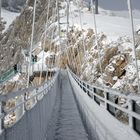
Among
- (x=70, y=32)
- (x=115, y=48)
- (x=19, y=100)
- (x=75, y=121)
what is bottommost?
(x=75, y=121)

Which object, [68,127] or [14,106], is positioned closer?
[14,106]

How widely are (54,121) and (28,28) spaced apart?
458 feet

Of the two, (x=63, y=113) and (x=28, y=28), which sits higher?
(x=28, y=28)

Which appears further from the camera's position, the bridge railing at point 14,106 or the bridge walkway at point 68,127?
the bridge walkway at point 68,127

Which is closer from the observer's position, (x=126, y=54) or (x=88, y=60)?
(x=126, y=54)

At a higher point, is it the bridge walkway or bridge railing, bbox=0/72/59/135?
bridge railing, bbox=0/72/59/135

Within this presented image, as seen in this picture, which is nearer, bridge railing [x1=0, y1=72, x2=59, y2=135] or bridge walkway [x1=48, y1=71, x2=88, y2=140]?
bridge railing [x1=0, y1=72, x2=59, y2=135]

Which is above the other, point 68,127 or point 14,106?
point 14,106

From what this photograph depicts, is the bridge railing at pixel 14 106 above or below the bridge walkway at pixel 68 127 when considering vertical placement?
above

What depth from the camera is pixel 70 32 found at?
10306 centimetres

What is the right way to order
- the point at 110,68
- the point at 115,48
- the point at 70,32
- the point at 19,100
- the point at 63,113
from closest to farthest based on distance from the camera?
1. the point at 19,100
2. the point at 63,113
3. the point at 110,68
4. the point at 115,48
5. the point at 70,32

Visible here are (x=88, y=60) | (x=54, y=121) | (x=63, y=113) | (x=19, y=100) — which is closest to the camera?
(x=19, y=100)

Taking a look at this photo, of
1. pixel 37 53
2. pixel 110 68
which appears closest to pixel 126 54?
pixel 110 68

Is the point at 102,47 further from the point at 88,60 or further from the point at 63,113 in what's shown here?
the point at 63,113
